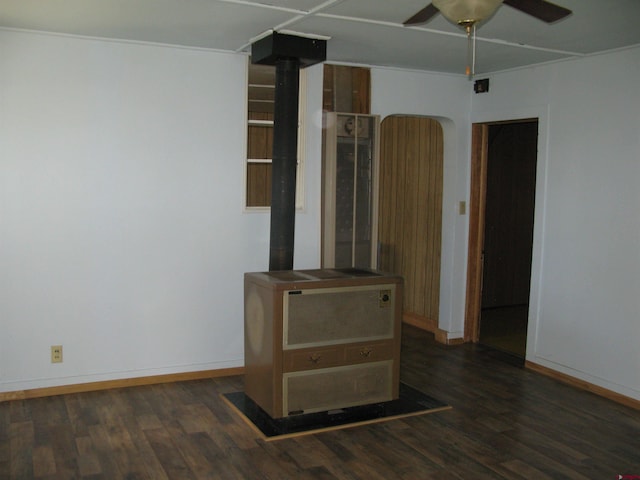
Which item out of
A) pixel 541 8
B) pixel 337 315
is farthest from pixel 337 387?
pixel 541 8

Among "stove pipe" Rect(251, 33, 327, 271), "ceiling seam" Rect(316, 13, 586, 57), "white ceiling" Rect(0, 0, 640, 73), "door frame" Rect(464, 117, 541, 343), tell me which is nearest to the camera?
"white ceiling" Rect(0, 0, 640, 73)

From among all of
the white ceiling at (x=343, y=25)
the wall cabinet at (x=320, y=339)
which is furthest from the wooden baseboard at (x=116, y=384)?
the white ceiling at (x=343, y=25)

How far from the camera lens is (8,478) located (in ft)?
10.3

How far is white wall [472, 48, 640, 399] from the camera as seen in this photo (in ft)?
14.3

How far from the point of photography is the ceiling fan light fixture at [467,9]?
2209 millimetres

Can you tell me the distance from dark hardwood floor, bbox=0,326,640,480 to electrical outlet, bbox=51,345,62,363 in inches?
10.3

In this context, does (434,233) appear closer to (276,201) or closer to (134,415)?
(276,201)

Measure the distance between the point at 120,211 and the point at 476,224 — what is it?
3146 millimetres

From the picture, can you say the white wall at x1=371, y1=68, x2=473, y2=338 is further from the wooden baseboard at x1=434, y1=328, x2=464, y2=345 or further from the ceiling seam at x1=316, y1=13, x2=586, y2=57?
the ceiling seam at x1=316, y1=13, x2=586, y2=57

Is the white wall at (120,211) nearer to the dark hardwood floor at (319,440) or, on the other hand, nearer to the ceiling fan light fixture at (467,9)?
the dark hardwood floor at (319,440)

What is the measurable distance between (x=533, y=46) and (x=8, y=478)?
410cm

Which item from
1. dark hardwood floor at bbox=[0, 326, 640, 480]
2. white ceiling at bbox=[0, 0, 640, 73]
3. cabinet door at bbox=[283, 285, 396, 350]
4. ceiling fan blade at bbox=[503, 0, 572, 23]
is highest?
white ceiling at bbox=[0, 0, 640, 73]

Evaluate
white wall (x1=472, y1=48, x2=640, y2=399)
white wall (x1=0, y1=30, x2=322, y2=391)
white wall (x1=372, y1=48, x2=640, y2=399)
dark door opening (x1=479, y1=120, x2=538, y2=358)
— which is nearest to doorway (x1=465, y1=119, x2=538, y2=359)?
dark door opening (x1=479, y1=120, x2=538, y2=358)

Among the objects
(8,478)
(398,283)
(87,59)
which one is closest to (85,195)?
(87,59)
